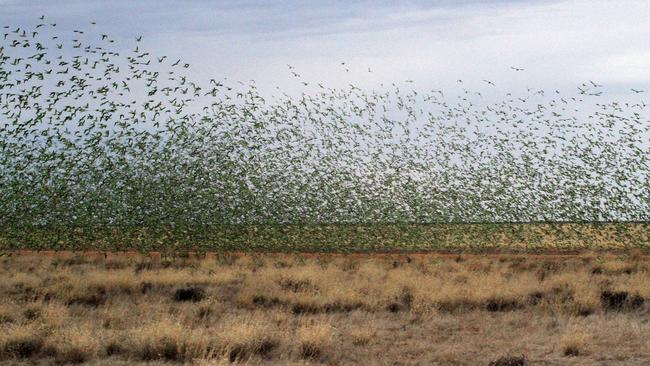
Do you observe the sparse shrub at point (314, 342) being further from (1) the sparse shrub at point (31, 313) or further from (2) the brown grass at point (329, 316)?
(1) the sparse shrub at point (31, 313)

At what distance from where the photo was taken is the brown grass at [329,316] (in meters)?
13.6

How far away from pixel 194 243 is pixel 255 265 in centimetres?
954

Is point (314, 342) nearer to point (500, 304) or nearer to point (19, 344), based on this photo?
point (19, 344)

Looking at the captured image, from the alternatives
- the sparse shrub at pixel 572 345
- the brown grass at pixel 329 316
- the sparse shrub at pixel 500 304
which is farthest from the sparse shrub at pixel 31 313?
the sparse shrub at pixel 572 345

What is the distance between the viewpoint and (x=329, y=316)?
17812 millimetres

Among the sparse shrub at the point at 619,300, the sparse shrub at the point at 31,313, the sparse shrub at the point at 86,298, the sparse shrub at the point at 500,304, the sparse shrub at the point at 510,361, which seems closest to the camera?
the sparse shrub at the point at 510,361

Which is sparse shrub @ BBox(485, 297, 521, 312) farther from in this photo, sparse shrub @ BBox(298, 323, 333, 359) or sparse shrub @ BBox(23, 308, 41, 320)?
sparse shrub @ BBox(23, 308, 41, 320)

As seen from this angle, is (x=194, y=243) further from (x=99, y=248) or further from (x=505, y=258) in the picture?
(x=505, y=258)

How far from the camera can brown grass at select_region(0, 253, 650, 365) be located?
13.6m

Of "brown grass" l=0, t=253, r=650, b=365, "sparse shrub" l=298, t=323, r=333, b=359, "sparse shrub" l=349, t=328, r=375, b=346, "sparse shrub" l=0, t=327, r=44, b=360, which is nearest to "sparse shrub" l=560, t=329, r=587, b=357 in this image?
"brown grass" l=0, t=253, r=650, b=365

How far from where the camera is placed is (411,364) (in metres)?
13.3

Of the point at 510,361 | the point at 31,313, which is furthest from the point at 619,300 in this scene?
the point at 31,313

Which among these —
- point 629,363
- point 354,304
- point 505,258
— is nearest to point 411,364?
point 629,363

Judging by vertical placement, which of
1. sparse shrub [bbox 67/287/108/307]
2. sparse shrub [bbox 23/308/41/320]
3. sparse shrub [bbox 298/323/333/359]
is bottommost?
sparse shrub [bbox 67/287/108/307]
